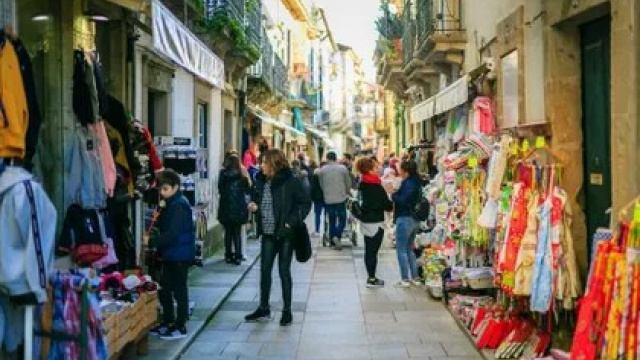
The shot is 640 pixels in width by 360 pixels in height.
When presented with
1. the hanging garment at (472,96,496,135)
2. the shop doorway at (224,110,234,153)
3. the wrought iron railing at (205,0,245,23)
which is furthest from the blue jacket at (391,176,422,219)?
the shop doorway at (224,110,234,153)

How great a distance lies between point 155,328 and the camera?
890 cm

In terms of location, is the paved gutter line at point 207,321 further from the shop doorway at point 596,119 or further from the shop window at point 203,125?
the shop doorway at point 596,119

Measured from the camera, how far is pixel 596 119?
739cm

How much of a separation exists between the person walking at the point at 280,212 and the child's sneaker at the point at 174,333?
122 centimetres

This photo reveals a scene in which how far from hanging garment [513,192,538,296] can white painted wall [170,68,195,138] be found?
716 centimetres

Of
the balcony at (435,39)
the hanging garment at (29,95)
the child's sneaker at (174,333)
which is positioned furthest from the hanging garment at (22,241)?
the balcony at (435,39)

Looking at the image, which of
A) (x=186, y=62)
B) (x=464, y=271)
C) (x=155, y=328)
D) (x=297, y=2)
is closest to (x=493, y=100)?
(x=464, y=271)

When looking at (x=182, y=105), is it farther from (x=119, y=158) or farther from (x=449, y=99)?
(x=119, y=158)

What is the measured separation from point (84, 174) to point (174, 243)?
48.2 inches

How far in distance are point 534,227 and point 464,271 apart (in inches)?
95.2

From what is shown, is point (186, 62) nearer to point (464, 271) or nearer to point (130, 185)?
point (130, 185)

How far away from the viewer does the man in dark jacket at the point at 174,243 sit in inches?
333

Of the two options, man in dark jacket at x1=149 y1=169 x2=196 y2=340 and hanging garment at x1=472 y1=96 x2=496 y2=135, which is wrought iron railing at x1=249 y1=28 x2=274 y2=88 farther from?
man in dark jacket at x1=149 y1=169 x2=196 y2=340

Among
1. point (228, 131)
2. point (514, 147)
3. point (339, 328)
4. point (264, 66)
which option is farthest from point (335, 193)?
point (514, 147)
